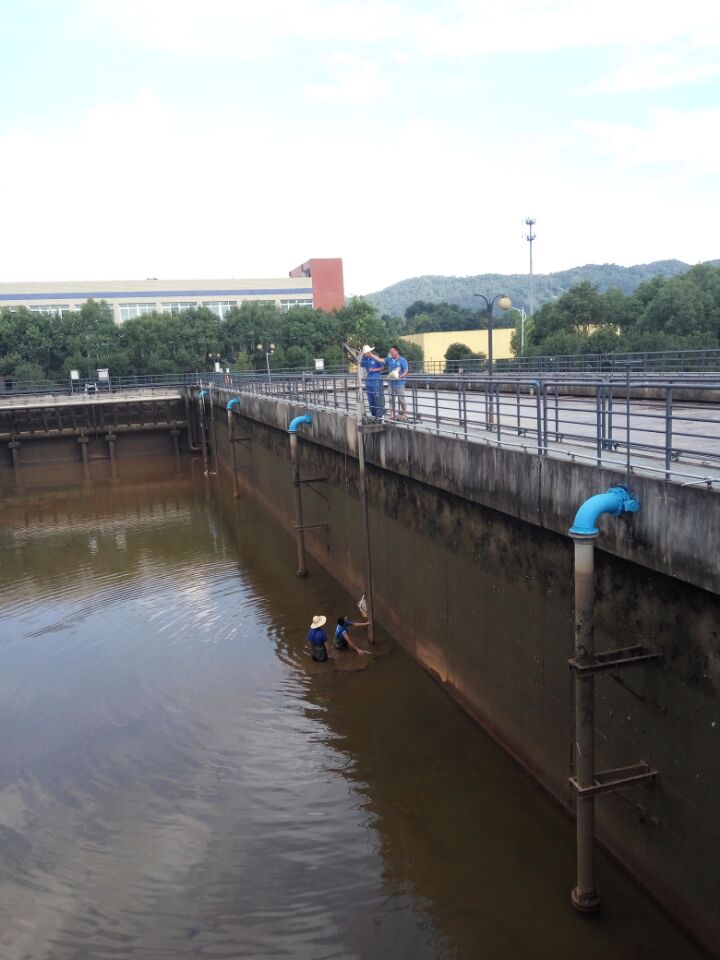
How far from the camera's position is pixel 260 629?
14906 millimetres

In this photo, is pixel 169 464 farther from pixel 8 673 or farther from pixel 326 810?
pixel 326 810

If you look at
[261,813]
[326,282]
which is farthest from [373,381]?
[326,282]

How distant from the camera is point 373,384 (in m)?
13.6

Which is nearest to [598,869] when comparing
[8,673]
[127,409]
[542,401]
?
[542,401]

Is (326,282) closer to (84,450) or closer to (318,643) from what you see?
(84,450)

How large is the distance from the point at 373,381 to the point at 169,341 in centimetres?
5921

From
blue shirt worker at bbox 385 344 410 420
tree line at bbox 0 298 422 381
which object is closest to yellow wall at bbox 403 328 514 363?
tree line at bbox 0 298 422 381

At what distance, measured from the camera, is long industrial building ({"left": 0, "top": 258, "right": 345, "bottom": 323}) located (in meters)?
95.1

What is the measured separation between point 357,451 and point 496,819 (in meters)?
7.53

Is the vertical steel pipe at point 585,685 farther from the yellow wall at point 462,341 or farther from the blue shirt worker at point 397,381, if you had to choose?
the yellow wall at point 462,341

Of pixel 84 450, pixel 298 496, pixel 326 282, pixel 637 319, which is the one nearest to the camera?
pixel 298 496

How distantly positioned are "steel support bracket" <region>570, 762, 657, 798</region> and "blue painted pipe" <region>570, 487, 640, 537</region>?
215cm

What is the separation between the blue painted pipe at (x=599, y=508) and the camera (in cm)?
641

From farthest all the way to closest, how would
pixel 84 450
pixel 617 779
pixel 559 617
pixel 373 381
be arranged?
1. pixel 84 450
2. pixel 373 381
3. pixel 559 617
4. pixel 617 779
